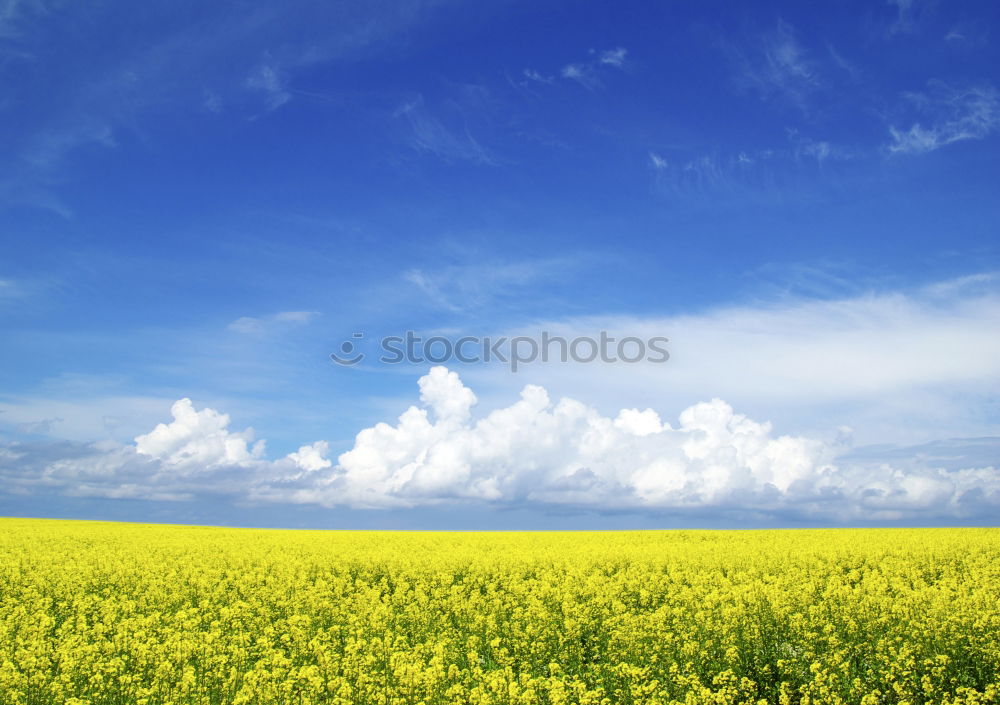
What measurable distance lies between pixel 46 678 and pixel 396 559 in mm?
10652

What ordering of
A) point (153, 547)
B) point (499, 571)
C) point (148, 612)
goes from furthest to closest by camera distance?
point (153, 547), point (499, 571), point (148, 612)

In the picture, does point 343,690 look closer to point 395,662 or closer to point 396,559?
point 395,662

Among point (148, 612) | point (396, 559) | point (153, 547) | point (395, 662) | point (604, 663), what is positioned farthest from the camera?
point (153, 547)

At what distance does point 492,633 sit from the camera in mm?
12133

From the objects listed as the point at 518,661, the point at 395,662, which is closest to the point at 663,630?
the point at 518,661

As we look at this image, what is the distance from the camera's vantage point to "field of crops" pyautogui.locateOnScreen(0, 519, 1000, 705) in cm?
898

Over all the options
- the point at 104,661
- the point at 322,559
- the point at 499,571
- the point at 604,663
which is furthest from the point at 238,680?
the point at 322,559

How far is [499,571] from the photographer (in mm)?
17781

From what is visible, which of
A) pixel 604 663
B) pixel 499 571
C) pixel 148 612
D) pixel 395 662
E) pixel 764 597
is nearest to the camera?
pixel 395 662

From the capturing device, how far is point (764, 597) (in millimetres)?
13156

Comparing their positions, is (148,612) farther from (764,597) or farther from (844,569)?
(844,569)

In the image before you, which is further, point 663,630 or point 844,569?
point 844,569

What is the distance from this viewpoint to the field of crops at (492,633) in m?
8.98

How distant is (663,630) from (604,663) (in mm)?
1220
